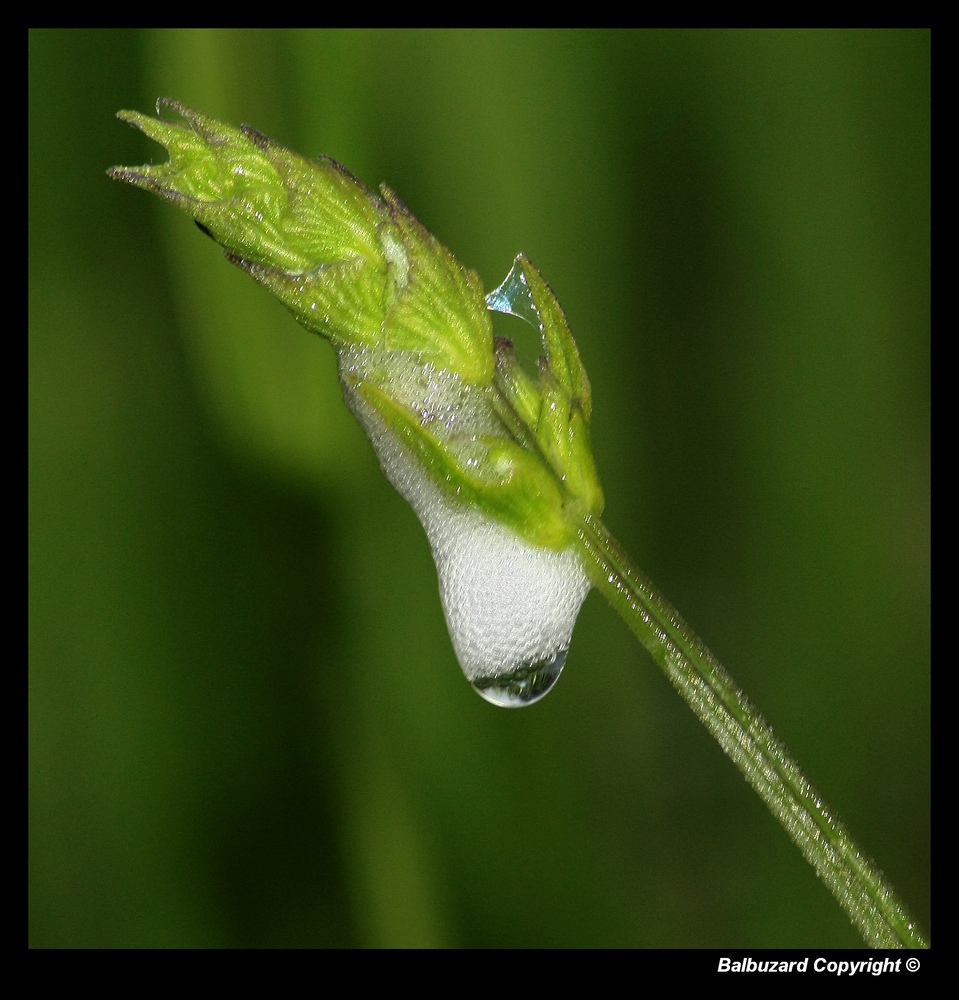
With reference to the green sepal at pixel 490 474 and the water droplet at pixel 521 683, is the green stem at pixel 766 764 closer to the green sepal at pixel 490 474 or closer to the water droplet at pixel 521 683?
the green sepal at pixel 490 474

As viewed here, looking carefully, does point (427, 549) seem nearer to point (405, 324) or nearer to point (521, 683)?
point (521, 683)

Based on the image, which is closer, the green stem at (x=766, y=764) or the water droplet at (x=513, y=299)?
the green stem at (x=766, y=764)

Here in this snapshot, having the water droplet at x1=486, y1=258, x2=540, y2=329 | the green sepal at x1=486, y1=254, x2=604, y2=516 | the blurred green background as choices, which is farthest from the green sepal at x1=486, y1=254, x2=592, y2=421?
the blurred green background

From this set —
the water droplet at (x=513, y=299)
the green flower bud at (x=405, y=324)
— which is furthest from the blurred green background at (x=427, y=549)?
the green flower bud at (x=405, y=324)

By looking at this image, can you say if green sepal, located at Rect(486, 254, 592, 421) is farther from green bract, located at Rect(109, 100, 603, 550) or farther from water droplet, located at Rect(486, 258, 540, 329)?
water droplet, located at Rect(486, 258, 540, 329)

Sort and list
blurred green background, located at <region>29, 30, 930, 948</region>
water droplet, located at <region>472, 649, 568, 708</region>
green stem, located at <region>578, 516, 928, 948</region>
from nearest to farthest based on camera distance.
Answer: green stem, located at <region>578, 516, 928, 948</region>, water droplet, located at <region>472, 649, 568, 708</region>, blurred green background, located at <region>29, 30, 930, 948</region>

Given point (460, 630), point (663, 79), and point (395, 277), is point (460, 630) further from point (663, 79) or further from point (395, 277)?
point (663, 79)
